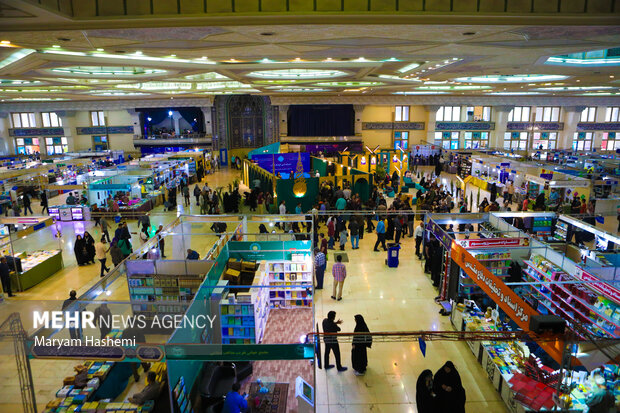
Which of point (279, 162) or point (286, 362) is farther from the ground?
point (279, 162)

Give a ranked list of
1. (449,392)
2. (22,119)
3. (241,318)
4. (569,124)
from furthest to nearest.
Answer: (22,119), (569,124), (241,318), (449,392)

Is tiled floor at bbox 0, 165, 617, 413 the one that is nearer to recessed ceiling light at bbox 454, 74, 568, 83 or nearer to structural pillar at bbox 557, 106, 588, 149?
recessed ceiling light at bbox 454, 74, 568, 83

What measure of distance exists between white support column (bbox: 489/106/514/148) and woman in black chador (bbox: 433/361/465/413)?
1120 inches

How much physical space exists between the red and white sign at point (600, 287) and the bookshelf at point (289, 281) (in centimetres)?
505

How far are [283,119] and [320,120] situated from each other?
276cm

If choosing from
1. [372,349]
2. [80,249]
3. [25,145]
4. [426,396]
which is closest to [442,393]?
[426,396]

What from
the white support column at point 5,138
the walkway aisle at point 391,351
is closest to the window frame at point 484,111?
the walkway aisle at point 391,351

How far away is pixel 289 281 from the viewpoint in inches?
333

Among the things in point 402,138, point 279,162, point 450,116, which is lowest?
point 279,162

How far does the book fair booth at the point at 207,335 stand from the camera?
4.60 m

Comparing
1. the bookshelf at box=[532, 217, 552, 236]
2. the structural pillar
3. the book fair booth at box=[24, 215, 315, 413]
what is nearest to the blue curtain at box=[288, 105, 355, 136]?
the structural pillar

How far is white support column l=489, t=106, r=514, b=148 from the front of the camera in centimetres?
2929

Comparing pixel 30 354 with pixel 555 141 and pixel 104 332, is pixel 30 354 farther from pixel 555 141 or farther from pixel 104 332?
pixel 555 141

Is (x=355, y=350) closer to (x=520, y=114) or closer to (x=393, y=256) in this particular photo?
(x=393, y=256)
